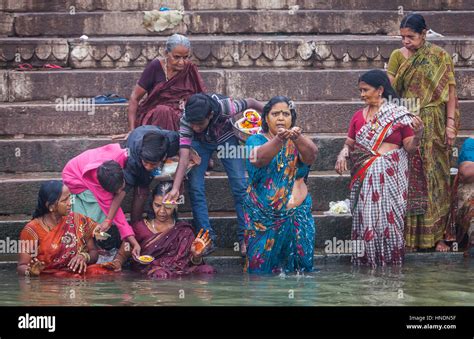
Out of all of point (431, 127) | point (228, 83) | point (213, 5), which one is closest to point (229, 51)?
point (228, 83)

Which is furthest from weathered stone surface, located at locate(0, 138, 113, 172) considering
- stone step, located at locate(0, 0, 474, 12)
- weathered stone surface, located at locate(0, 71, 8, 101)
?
stone step, located at locate(0, 0, 474, 12)

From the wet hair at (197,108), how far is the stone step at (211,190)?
849 millimetres

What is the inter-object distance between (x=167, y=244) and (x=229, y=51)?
2.94 metres

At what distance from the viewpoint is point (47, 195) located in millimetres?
8125

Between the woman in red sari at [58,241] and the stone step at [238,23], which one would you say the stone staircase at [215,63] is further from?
the woman in red sari at [58,241]

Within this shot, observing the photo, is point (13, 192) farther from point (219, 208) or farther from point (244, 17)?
point (244, 17)

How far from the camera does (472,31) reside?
11.5 metres

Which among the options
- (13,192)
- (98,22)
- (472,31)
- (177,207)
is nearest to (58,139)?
(13,192)

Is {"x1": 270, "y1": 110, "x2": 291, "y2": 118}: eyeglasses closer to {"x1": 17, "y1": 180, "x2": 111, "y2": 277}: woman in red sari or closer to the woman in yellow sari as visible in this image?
the woman in yellow sari

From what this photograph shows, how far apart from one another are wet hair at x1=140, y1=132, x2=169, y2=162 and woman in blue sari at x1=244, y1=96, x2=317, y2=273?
2.07 feet

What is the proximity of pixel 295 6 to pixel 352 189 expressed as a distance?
337 centimetres

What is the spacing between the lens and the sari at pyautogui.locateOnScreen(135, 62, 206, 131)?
884 centimetres

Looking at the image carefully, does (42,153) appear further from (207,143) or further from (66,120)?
A: (207,143)

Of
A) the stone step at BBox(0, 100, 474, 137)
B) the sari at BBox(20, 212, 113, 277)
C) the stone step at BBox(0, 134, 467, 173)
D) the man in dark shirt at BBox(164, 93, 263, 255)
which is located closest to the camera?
the sari at BBox(20, 212, 113, 277)
